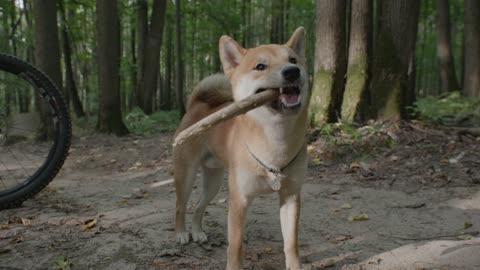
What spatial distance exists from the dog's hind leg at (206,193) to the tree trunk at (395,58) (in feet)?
12.4

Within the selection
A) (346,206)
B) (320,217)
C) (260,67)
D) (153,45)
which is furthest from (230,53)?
(153,45)

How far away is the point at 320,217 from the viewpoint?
422cm

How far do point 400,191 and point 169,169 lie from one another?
374 cm

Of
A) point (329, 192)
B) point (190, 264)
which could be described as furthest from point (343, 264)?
point (329, 192)

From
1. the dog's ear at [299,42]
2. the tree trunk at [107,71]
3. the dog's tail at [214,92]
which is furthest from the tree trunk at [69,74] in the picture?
the dog's ear at [299,42]

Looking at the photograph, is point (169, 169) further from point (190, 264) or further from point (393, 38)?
point (393, 38)

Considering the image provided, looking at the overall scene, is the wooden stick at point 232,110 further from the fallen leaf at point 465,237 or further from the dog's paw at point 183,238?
the fallen leaf at point 465,237

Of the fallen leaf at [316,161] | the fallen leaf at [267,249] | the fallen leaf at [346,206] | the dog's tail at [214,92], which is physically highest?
→ the dog's tail at [214,92]

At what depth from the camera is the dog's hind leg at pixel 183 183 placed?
11.9ft

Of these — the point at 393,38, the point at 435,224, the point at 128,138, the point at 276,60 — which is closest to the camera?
the point at 276,60

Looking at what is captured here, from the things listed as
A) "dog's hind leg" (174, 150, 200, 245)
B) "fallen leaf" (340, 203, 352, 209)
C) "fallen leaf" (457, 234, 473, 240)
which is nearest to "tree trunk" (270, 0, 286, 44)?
"fallen leaf" (340, 203, 352, 209)

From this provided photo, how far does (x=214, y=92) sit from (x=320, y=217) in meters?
1.71

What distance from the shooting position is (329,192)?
16.5 ft

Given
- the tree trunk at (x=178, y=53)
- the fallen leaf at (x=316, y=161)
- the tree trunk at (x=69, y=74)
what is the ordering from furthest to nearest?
1. the tree trunk at (x=69, y=74)
2. the tree trunk at (x=178, y=53)
3. the fallen leaf at (x=316, y=161)
